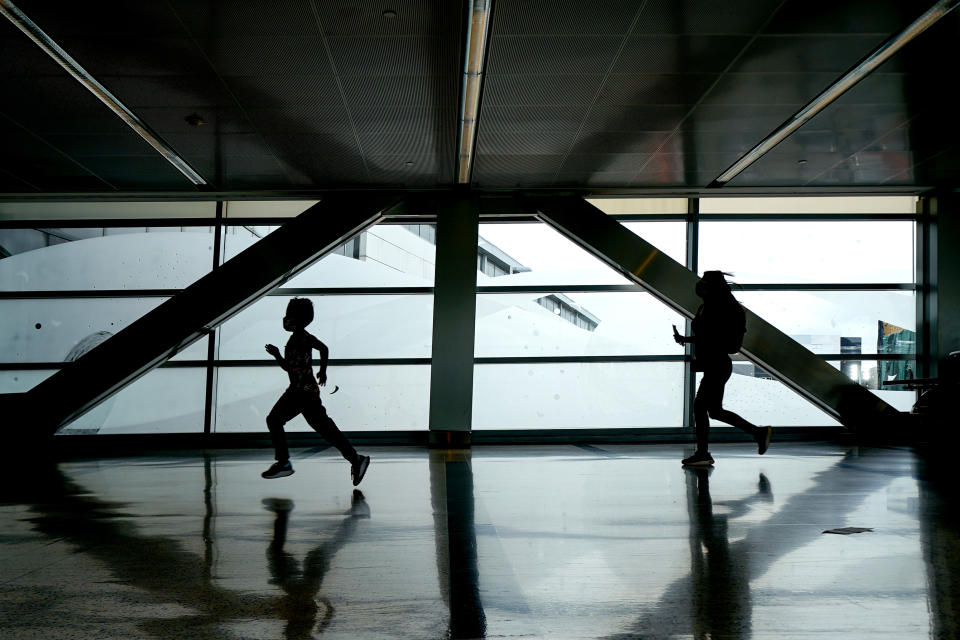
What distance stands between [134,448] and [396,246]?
4.87 m

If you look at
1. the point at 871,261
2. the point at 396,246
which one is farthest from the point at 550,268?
the point at 871,261

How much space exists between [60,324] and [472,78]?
8205mm

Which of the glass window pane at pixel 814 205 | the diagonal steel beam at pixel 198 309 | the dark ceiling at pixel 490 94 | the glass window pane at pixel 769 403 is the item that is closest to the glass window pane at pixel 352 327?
the diagonal steel beam at pixel 198 309

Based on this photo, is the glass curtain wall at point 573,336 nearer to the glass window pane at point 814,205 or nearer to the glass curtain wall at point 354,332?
the glass window pane at point 814,205

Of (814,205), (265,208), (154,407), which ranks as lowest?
(154,407)

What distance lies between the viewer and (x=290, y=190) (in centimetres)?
1102

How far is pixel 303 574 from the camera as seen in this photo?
8.71 feet

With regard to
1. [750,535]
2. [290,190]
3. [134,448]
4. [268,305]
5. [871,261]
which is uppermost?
[290,190]

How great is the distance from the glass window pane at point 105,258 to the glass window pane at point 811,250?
7.99 metres

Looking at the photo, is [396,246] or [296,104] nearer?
[296,104]

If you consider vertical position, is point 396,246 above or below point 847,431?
above

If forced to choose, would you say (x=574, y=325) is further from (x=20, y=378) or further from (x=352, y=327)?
(x=20, y=378)

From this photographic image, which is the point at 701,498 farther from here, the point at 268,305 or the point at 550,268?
the point at 268,305

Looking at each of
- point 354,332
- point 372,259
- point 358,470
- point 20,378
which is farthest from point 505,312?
point 20,378
